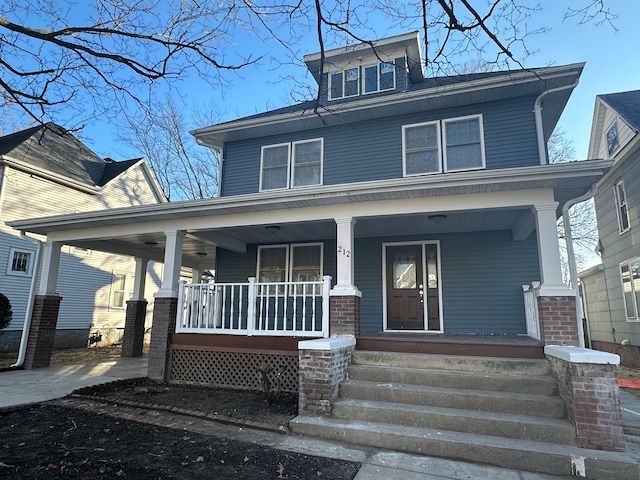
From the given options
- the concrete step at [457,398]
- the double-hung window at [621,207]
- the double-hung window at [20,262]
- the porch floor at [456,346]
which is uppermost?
the double-hung window at [621,207]

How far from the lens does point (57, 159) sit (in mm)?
14070

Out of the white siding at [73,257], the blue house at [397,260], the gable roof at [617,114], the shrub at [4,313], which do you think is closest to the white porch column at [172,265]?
the blue house at [397,260]

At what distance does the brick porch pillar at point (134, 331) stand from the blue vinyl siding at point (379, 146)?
436 cm

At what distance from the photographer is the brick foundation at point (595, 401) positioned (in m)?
3.65

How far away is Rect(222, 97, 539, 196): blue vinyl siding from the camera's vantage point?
7.66 metres

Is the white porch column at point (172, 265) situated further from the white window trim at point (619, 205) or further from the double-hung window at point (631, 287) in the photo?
the white window trim at point (619, 205)

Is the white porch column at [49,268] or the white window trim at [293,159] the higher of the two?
the white window trim at [293,159]

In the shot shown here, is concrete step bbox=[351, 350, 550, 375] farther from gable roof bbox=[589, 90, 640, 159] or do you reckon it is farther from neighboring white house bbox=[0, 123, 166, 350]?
neighboring white house bbox=[0, 123, 166, 350]

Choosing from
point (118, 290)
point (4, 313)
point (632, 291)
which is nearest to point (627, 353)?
point (632, 291)

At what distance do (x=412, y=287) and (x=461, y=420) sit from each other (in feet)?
13.7

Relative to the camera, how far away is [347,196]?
6.05 m

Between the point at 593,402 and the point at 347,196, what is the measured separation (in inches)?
155

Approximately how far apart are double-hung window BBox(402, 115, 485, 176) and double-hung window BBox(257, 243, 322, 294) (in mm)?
2867

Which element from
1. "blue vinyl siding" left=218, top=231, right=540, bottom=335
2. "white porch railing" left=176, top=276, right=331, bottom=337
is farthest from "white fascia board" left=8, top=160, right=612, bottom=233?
"blue vinyl siding" left=218, top=231, right=540, bottom=335
